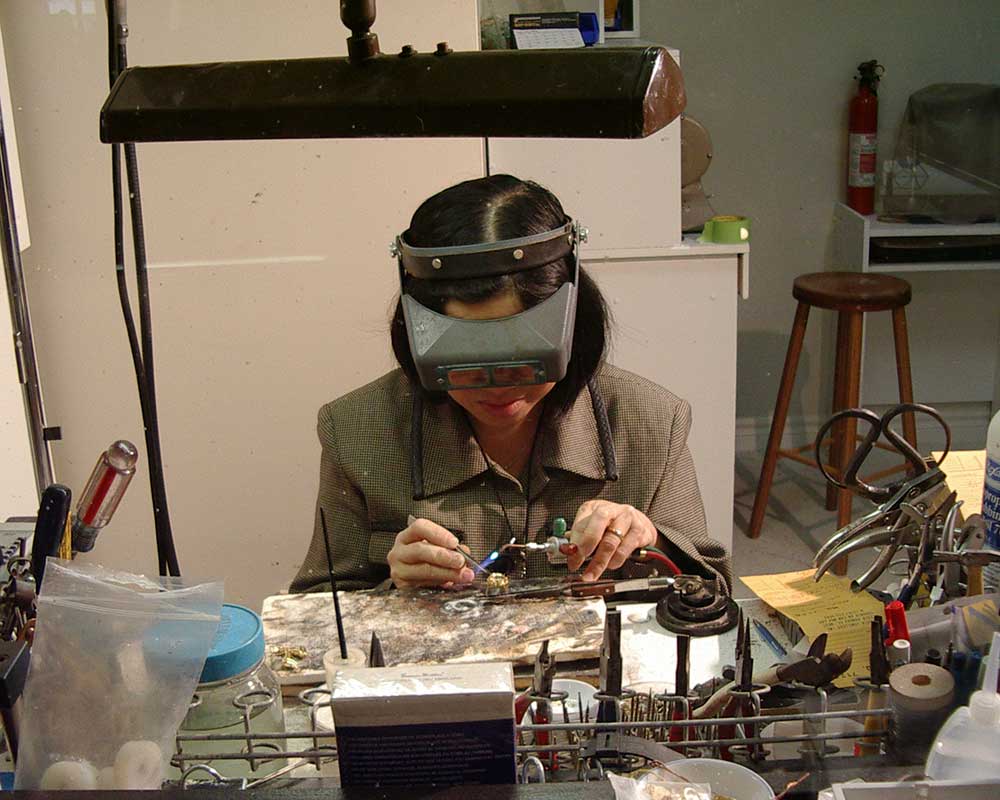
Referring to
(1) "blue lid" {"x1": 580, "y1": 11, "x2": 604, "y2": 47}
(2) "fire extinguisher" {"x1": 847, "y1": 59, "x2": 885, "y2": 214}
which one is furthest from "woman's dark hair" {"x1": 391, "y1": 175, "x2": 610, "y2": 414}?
(2) "fire extinguisher" {"x1": 847, "y1": 59, "x2": 885, "y2": 214}

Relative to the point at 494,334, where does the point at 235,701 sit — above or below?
below

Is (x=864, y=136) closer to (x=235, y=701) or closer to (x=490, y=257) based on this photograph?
(x=490, y=257)

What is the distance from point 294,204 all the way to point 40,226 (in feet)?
1.69

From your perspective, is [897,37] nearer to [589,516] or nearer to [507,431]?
[507,431]

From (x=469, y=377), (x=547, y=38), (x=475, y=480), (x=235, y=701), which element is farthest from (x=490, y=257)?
(x=547, y=38)

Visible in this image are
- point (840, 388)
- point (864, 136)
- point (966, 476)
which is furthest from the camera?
point (864, 136)

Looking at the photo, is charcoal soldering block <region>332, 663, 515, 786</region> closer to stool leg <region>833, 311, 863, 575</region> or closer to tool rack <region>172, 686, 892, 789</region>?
tool rack <region>172, 686, 892, 789</region>

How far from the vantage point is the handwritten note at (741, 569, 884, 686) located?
1.14m

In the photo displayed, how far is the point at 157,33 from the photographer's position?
217cm

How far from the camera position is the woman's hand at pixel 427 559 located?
135 centimetres

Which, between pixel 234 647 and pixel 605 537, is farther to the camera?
pixel 605 537

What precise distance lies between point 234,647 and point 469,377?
0.34m

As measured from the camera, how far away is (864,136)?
11.6ft

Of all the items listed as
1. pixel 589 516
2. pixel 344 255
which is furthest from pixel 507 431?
pixel 344 255
